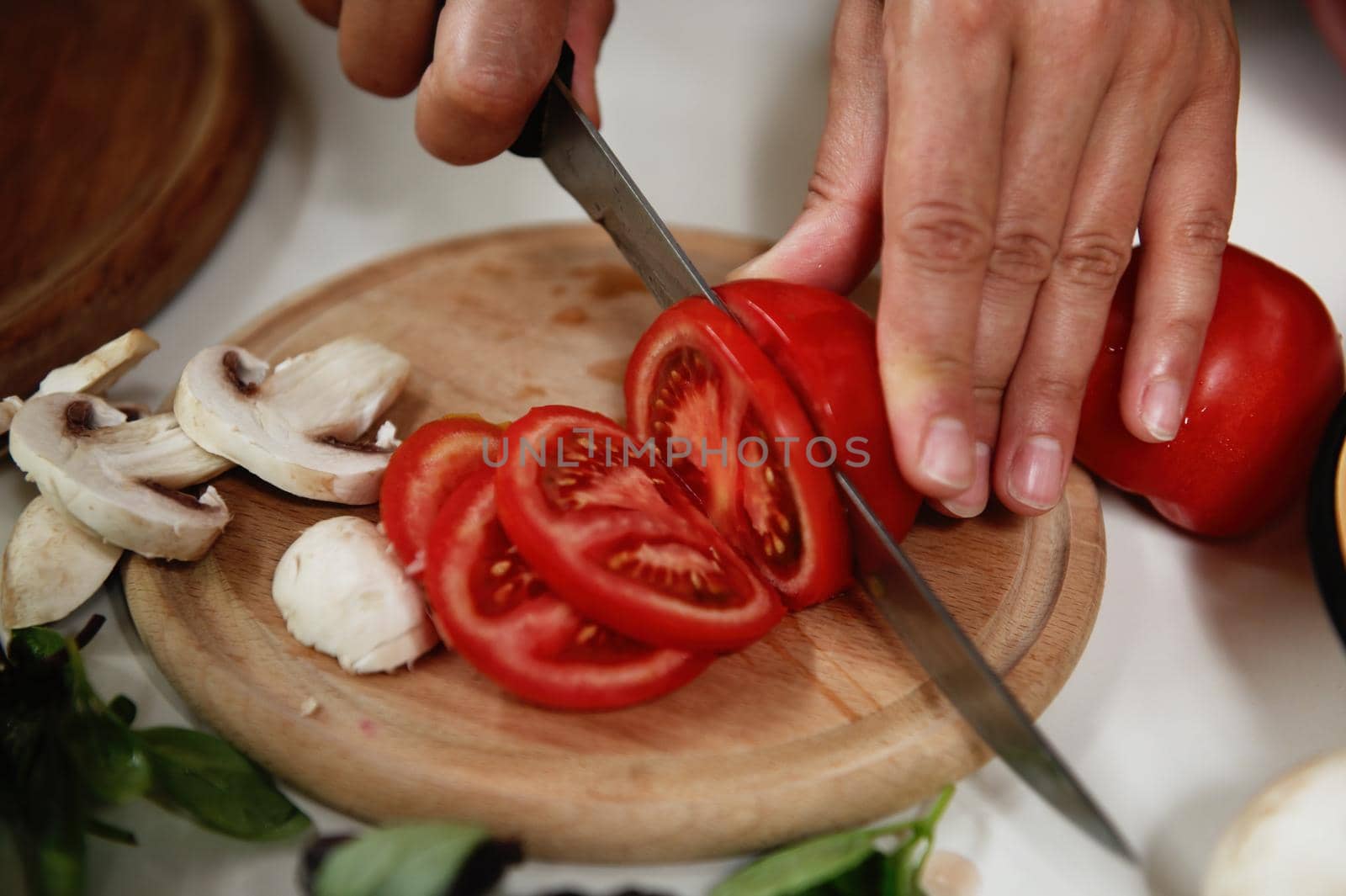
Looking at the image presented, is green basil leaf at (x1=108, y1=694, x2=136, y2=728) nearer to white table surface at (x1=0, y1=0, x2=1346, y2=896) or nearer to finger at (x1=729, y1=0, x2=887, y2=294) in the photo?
white table surface at (x1=0, y1=0, x2=1346, y2=896)

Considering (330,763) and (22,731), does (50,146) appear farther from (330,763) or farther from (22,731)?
(330,763)

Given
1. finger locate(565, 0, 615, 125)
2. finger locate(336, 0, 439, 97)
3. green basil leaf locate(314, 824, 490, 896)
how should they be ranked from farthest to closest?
finger locate(565, 0, 615, 125) < finger locate(336, 0, 439, 97) < green basil leaf locate(314, 824, 490, 896)

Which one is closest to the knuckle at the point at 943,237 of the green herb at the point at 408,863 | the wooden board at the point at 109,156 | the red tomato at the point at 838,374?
the red tomato at the point at 838,374

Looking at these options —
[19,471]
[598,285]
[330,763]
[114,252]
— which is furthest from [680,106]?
[330,763]

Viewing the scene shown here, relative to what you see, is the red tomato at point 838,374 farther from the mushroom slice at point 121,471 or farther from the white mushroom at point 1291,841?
the mushroom slice at point 121,471

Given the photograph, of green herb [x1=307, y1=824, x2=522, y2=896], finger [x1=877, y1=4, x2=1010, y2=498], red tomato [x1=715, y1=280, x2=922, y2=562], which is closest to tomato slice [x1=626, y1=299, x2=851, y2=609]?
red tomato [x1=715, y1=280, x2=922, y2=562]

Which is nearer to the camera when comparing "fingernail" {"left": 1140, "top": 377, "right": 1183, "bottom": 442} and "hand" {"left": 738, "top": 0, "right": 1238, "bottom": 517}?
"hand" {"left": 738, "top": 0, "right": 1238, "bottom": 517}
